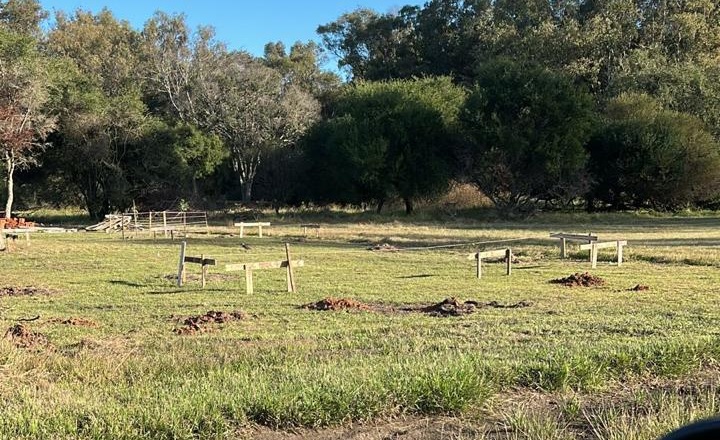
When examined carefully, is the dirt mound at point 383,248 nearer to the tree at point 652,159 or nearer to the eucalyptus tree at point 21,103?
the eucalyptus tree at point 21,103

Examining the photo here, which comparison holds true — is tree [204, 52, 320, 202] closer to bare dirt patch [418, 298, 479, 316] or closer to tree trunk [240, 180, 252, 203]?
tree trunk [240, 180, 252, 203]

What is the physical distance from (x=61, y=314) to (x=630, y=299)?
36.9ft

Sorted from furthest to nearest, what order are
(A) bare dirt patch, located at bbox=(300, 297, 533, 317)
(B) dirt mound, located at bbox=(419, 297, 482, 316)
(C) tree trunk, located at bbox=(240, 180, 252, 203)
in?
(C) tree trunk, located at bbox=(240, 180, 252, 203) < (A) bare dirt patch, located at bbox=(300, 297, 533, 317) < (B) dirt mound, located at bbox=(419, 297, 482, 316)

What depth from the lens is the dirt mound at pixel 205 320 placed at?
10.1 meters

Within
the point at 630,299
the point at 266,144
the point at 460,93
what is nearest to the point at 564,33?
the point at 460,93

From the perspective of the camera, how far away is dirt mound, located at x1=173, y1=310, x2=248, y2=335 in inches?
398

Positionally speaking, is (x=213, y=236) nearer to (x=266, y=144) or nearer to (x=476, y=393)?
(x=266, y=144)

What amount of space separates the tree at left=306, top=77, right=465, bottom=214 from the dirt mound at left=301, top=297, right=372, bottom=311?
1314 inches

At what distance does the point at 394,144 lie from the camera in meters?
47.1

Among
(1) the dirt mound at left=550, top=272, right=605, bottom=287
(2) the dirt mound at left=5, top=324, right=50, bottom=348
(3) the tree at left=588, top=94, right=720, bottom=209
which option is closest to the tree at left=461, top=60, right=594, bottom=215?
(3) the tree at left=588, top=94, right=720, bottom=209

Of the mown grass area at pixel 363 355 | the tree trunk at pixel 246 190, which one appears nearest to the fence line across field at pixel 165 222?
the tree trunk at pixel 246 190

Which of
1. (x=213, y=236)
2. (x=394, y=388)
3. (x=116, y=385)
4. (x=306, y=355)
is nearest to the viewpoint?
(x=394, y=388)

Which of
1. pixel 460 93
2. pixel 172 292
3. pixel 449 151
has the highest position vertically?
pixel 460 93

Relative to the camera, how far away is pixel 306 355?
309 inches
